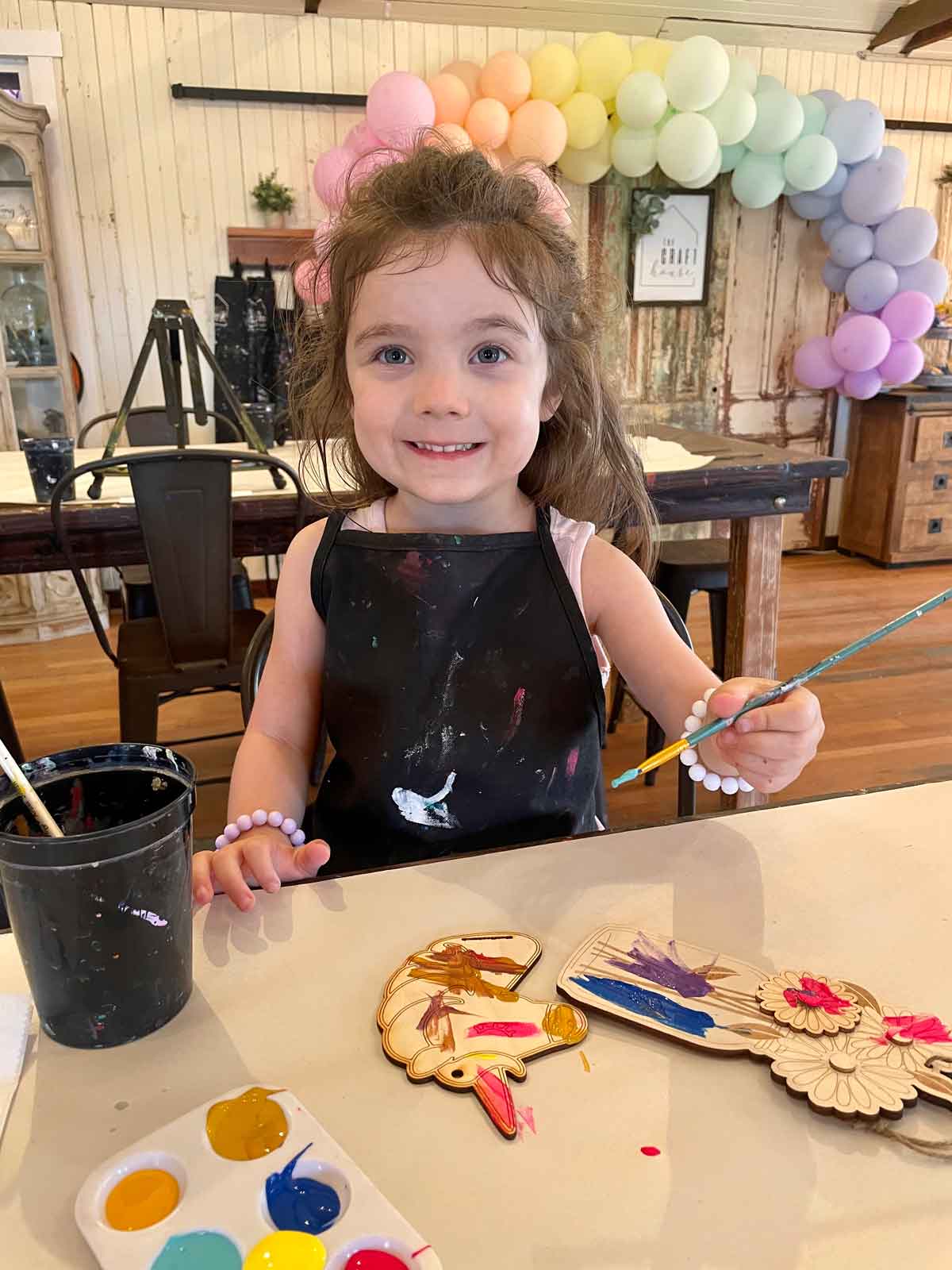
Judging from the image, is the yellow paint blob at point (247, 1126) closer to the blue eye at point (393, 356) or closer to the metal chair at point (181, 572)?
the blue eye at point (393, 356)

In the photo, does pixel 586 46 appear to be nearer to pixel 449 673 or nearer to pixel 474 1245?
pixel 449 673

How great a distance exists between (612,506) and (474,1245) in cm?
93

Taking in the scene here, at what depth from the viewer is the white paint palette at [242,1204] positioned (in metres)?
0.42

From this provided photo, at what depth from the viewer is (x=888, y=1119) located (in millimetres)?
494

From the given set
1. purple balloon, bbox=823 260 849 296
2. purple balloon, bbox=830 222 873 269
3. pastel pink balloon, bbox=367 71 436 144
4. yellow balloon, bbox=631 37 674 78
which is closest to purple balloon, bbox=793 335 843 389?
purple balloon, bbox=823 260 849 296

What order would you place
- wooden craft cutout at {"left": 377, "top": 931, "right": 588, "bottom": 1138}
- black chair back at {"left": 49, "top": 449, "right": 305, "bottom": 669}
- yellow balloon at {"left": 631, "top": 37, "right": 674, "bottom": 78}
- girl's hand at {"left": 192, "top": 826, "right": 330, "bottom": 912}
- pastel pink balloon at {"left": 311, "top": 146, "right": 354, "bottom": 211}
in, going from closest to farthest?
wooden craft cutout at {"left": 377, "top": 931, "right": 588, "bottom": 1138} → girl's hand at {"left": 192, "top": 826, "right": 330, "bottom": 912} → black chair back at {"left": 49, "top": 449, "right": 305, "bottom": 669} → pastel pink balloon at {"left": 311, "top": 146, "right": 354, "bottom": 211} → yellow balloon at {"left": 631, "top": 37, "right": 674, "bottom": 78}

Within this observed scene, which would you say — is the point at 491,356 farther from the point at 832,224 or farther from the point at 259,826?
the point at 832,224

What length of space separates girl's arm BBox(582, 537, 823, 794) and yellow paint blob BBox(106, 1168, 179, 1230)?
48cm

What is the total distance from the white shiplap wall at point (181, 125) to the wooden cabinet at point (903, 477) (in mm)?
2527

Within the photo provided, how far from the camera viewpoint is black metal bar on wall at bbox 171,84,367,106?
3.88m

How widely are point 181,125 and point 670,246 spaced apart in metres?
2.27

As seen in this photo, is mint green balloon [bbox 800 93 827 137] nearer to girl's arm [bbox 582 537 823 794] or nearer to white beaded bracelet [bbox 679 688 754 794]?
girl's arm [bbox 582 537 823 794]

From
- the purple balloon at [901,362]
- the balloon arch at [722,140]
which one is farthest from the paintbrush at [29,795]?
the purple balloon at [901,362]

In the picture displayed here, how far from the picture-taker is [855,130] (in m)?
4.14
